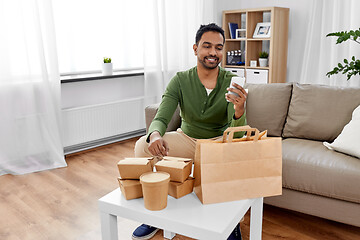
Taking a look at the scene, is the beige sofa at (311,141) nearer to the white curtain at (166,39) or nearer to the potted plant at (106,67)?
the potted plant at (106,67)

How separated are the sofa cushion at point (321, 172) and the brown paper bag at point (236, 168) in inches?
24.5

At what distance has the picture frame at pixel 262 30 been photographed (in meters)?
4.02

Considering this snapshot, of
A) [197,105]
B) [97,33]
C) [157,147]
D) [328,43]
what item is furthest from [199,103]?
[328,43]

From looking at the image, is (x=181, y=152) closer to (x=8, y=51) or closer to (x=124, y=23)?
(x=8, y=51)

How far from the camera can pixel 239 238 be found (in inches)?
64.2

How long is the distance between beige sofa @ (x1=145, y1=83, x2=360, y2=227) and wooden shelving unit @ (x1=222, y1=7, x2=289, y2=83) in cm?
179

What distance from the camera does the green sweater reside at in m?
1.79

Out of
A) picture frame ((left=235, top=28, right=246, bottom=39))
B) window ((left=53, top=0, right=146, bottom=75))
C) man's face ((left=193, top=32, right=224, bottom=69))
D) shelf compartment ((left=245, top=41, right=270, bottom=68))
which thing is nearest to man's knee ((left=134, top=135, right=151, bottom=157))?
man's face ((left=193, top=32, right=224, bottom=69))

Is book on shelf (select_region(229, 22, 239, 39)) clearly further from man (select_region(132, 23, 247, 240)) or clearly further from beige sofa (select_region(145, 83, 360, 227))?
man (select_region(132, 23, 247, 240))

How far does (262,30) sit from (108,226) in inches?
136

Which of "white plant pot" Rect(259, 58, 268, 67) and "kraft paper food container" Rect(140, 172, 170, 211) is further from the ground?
"white plant pot" Rect(259, 58, 268, 67)

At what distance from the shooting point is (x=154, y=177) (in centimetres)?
110

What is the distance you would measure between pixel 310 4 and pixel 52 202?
347 cm

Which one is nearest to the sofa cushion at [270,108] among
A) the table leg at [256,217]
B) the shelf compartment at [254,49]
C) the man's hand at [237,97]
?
the man's hand at [237,97]
